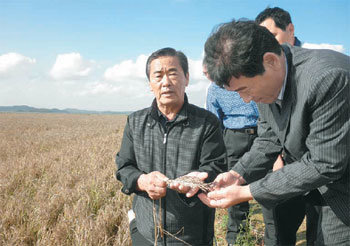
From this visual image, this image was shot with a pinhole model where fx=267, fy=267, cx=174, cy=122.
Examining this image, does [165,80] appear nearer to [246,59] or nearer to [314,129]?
[246,59]

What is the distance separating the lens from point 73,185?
207 inches

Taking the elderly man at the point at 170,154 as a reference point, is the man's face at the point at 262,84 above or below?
above

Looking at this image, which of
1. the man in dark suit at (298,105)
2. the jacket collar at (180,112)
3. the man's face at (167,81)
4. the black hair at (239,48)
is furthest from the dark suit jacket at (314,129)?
the man's face at (167,81)

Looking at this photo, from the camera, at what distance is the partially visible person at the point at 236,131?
3416 mm

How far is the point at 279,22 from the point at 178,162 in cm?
222

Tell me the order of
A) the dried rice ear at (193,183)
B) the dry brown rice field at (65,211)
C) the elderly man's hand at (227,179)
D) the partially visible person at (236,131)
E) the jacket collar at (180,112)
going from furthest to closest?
the partially visible person at (236,131) < the dry brown rice field at (65,211) < the jacket collar at (180,112) < the elderly man's hand at (227,179) < the dried rice ear at (193,183)

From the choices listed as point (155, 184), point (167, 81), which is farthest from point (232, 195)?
point (167, 81)

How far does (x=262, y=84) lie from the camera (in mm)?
1631

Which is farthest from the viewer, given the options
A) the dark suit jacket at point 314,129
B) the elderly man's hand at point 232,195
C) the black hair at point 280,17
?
the black hair at point 280,17

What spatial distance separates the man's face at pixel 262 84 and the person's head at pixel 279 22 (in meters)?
1.84

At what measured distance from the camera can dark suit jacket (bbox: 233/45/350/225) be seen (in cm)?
144

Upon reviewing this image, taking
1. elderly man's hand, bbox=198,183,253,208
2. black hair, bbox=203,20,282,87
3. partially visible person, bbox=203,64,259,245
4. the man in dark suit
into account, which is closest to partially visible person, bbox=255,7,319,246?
the man in dark suit

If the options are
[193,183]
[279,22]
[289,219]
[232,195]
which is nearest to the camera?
[232,195]

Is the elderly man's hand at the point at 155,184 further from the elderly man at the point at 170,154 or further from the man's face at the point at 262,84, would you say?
the man's face at the point at 262,84
